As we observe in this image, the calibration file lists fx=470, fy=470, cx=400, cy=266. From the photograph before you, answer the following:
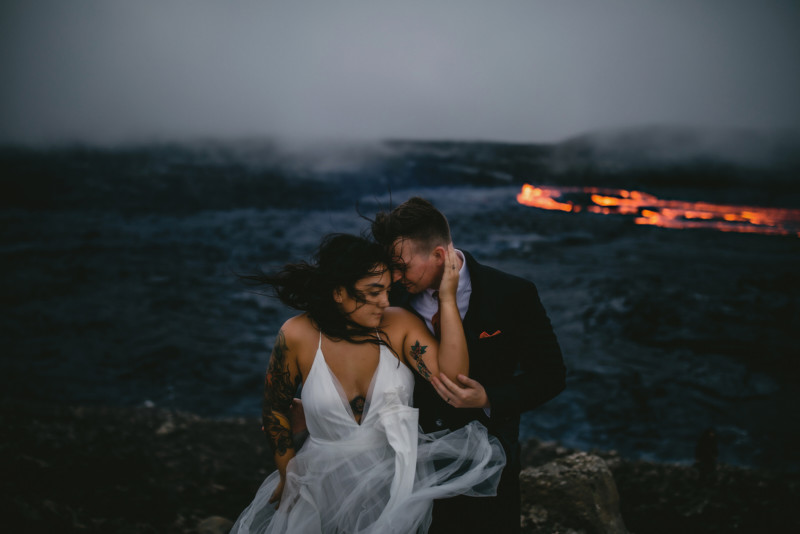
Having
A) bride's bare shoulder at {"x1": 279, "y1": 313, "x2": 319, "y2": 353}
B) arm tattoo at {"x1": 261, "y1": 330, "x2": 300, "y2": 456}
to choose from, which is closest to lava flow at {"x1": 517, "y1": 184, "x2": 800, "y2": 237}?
bride's bare shoulder at {"x1": 279, "y1": 313, "x2": 319, "y2": 353}

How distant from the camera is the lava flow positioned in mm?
27562

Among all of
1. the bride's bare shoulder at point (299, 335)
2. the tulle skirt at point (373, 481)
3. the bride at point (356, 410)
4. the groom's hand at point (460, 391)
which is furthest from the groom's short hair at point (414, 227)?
the tulle skirt at point (373, 481)

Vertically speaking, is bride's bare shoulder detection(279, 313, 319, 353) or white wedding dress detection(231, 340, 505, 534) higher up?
bride's bare shoulder detection(279, 313, 319, 353)

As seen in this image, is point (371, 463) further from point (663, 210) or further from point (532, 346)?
point (663, 210)

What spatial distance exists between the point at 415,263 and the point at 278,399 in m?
1.12

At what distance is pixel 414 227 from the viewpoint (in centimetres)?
283

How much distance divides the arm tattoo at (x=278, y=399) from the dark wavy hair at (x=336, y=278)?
0.88 feet

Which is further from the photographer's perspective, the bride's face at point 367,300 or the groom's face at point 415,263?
the groom's face at point 415,263

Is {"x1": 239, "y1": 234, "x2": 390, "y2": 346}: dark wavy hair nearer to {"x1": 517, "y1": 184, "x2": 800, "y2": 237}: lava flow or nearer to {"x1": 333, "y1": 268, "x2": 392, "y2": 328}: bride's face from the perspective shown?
{"x1": 333, "y1": 268, "x2": 392, "y2": 328}: bride's face

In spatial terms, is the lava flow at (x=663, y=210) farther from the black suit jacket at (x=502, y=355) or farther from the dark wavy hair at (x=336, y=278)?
the dark wavy hair at (x=336, y=278)

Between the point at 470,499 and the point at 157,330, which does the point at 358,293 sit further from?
the point at 157,330

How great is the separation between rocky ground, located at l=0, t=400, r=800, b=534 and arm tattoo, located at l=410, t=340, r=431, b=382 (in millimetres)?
1953

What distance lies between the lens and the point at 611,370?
11.2m

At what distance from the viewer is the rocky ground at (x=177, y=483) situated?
4465 millimetres
